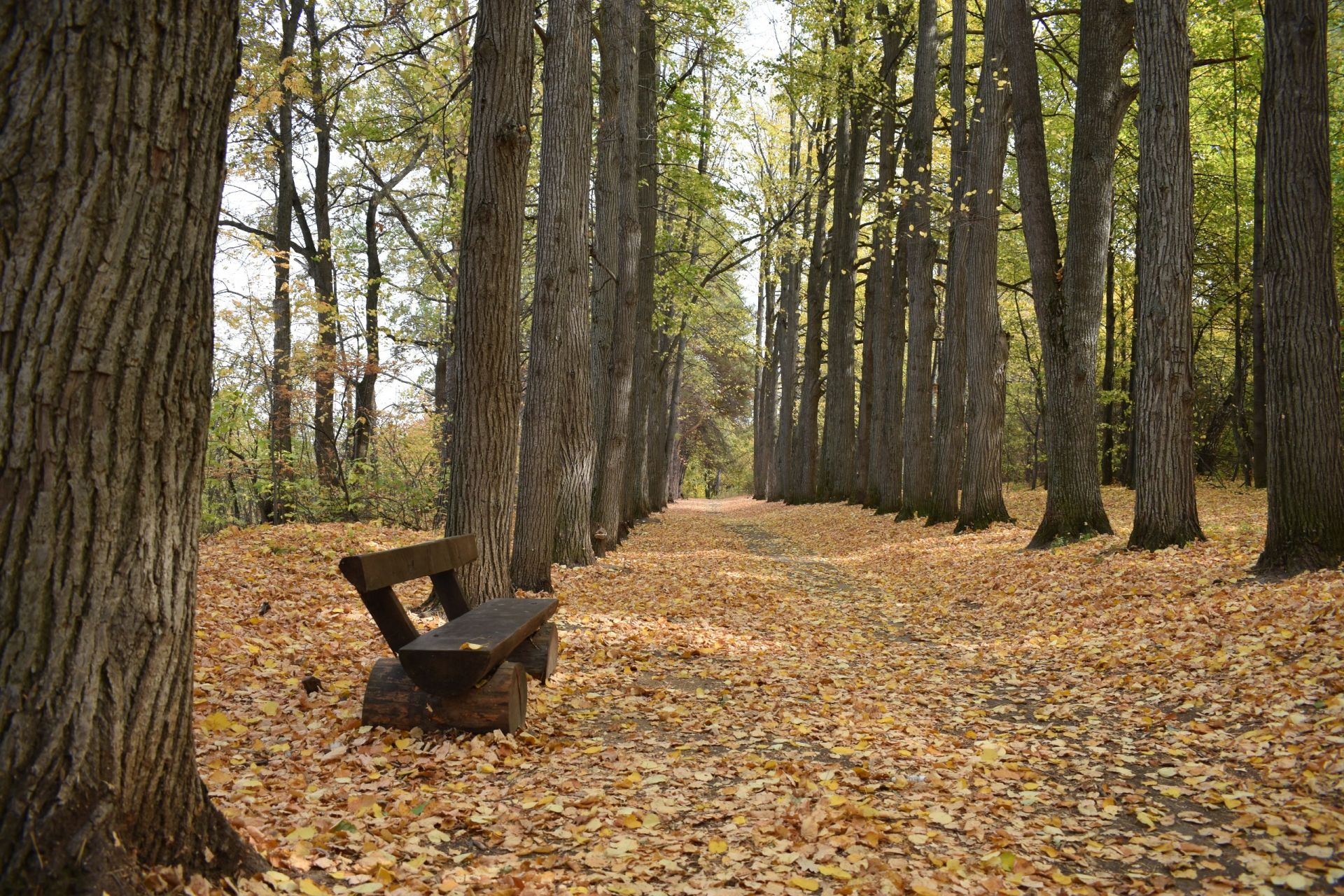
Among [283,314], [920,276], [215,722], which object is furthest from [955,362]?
[215,722]

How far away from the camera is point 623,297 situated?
45.2 ft

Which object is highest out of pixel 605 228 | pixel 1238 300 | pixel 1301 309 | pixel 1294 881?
pixel 1238 300

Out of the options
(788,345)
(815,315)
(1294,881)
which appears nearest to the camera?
Answer: (1294,881)

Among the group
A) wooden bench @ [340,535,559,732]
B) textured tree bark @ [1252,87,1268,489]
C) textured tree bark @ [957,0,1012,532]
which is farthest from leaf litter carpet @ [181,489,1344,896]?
textured tree bark @ [1252,87,1268,489]

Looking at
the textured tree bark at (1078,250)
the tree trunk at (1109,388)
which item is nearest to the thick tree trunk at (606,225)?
the textured tree bark at (1078,250)

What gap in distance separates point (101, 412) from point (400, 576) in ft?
7.84

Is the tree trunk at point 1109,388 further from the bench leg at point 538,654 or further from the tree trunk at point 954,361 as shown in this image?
the bench leg at point 538,654

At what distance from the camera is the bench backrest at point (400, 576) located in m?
4.25

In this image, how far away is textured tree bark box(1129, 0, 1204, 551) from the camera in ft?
29.7

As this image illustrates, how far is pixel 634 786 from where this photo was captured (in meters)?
4.29

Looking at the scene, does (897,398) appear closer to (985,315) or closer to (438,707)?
(985,315)

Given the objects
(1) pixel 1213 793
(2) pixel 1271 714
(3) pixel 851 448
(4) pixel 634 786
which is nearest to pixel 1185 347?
(2) pixel 1271 714

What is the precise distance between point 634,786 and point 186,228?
3.11 meters

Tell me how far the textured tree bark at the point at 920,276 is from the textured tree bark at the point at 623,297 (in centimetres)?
581
